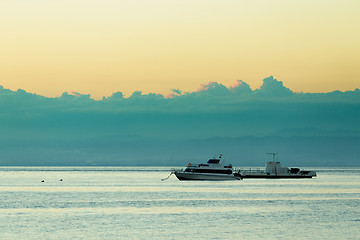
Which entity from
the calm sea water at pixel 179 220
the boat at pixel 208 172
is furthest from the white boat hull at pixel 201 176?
the calm sea water at pixel 179 220

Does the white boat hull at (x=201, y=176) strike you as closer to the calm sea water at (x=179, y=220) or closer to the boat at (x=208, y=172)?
the boat at (x=208, y=172)

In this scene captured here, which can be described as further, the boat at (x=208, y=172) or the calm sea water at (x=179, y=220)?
the boat at (x=208, y=172)

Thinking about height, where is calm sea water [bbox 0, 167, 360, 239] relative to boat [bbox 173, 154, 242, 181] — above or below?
below

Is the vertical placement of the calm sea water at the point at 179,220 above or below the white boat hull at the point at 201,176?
below

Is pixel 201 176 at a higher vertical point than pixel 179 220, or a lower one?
higher

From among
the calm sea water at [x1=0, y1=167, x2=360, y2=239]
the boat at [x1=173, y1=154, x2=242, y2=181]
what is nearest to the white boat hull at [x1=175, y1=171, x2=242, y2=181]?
the boat at [x1=173, y1=154, x2=242, y2=181]

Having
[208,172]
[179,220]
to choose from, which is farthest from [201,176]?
[179,220]

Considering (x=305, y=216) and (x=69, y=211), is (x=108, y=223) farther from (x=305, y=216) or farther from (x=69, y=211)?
(x=305, y=216)

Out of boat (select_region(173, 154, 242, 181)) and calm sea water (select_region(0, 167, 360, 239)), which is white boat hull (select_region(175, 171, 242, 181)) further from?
calm sea water (select_region(0, 167, 360, 239))

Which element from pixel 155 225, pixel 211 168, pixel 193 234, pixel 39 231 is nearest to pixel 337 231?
pixel 193 234

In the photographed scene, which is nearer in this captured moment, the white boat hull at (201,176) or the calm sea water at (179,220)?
the calm sea water at (179,220)

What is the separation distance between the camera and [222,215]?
285 feet

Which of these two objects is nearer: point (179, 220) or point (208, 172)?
point (179, 220)

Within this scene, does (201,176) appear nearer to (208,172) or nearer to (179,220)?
(208,172)
